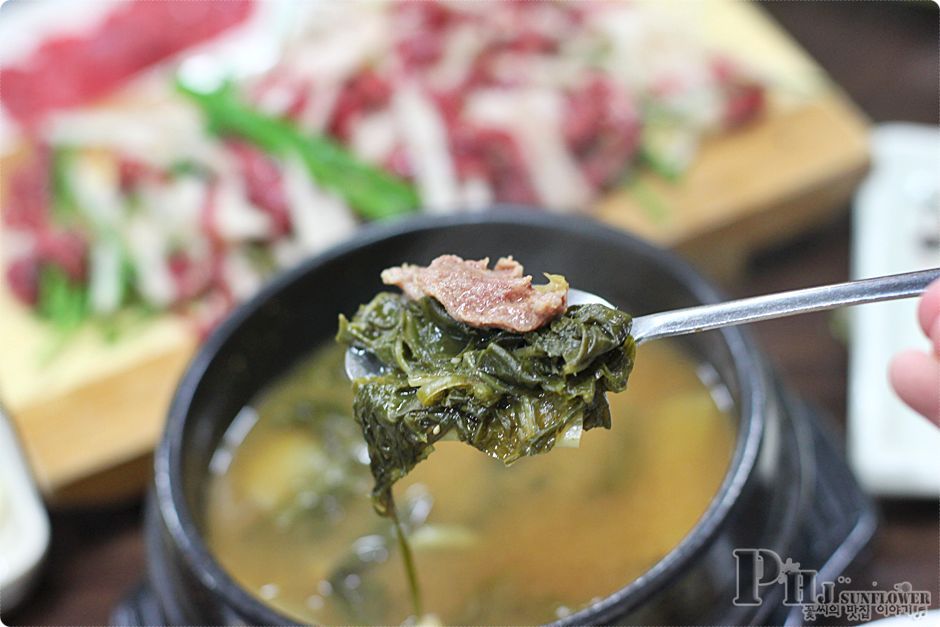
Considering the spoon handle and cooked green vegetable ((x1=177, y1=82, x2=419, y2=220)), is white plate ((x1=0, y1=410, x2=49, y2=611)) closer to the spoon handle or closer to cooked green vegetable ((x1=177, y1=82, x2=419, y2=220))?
cooked green vegetable ((x1=177, y1=82, x2=419, y2=220))

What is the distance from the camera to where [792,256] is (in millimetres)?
2873

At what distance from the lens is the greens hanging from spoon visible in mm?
1397

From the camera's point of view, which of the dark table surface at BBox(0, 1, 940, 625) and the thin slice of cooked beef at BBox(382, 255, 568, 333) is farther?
the dark table surface at BBox(0, 1, 940, 625)

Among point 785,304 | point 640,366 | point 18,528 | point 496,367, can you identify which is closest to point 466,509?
point 640,366

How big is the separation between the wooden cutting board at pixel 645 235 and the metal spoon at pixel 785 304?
50.9 inches

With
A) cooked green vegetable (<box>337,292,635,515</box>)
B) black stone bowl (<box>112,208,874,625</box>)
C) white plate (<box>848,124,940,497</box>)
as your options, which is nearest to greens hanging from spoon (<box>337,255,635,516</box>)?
cooked green vegetable (<box>337,292,635,515</box>)

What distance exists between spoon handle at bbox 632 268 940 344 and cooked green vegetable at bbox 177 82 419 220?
1468 millimetres

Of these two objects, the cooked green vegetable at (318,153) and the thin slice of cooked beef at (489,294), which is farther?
the cooked green vegetable at (318,153)

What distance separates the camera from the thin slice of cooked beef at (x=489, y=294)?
140 centimetres

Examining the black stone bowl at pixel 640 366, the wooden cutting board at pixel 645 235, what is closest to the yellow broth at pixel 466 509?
the black stone bowl at pixel 640 366

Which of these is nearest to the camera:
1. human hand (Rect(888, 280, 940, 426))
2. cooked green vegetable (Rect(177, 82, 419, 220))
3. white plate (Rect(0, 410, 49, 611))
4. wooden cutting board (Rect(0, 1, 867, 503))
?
human hand (Rect(888, 280, 940, 426))

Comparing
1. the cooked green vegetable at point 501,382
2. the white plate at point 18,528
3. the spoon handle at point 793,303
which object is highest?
the spoon handle at point 793,303

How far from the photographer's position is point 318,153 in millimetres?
2930

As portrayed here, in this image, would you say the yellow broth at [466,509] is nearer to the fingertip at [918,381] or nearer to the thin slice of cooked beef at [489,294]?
the fingertip at [918,381]
